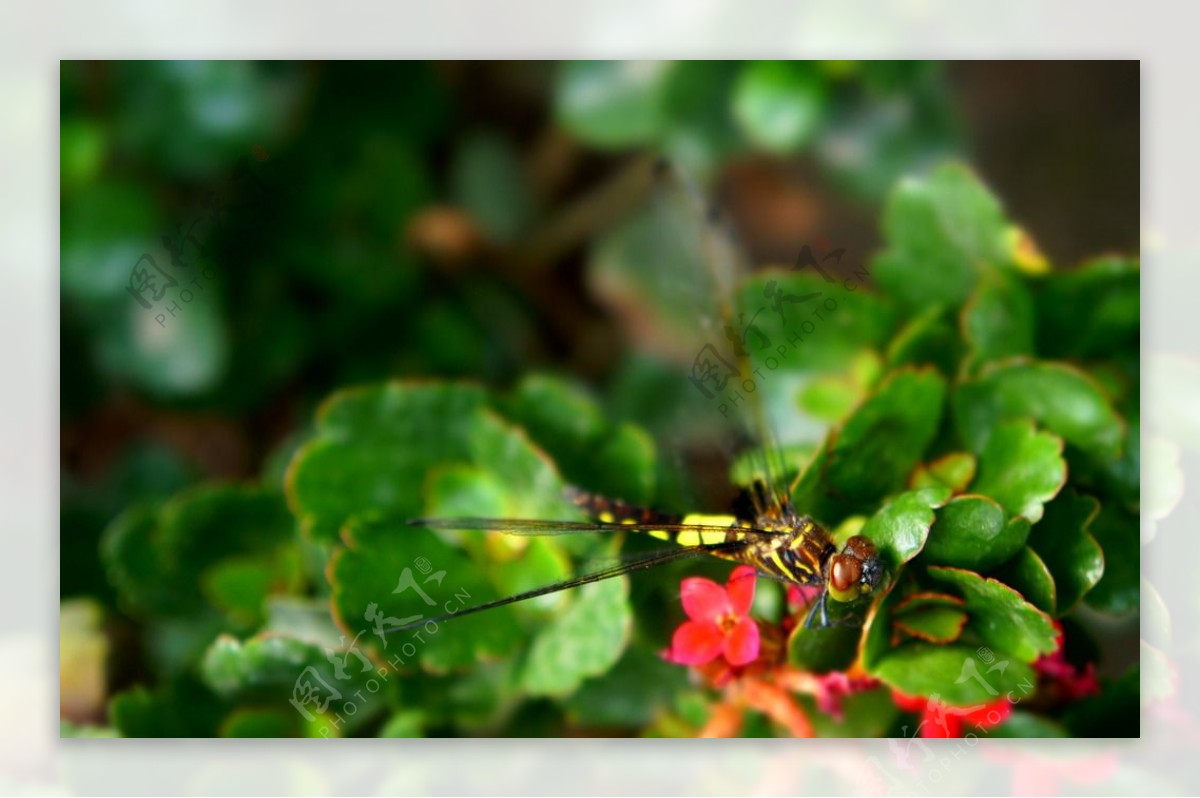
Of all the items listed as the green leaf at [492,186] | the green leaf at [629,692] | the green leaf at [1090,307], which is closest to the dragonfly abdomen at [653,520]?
the green leaf at [629,692]

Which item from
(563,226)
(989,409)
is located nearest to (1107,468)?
(989,409)

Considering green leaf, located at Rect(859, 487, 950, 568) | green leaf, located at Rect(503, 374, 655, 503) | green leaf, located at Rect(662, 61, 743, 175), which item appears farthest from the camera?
green leaf, located at Rect(662, 61, 743, 175)

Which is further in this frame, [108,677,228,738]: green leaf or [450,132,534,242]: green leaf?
[450,132,534,242]: green leaf

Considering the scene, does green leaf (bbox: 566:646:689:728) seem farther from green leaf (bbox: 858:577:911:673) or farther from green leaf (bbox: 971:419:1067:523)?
green leaf (bbox: 971:419:1067:523)

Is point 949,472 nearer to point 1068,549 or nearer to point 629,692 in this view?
point 1068,549

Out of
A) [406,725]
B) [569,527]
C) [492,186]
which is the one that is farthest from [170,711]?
[492,186]

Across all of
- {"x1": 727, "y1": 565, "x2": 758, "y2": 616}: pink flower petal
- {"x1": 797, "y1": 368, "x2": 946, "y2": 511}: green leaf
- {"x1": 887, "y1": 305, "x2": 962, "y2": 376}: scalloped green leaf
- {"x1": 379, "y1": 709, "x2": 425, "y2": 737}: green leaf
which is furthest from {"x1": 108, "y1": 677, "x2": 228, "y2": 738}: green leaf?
{"x1": 887, "y1": 305, "x2": 962, "y2": 376}: scalloped green leaf
